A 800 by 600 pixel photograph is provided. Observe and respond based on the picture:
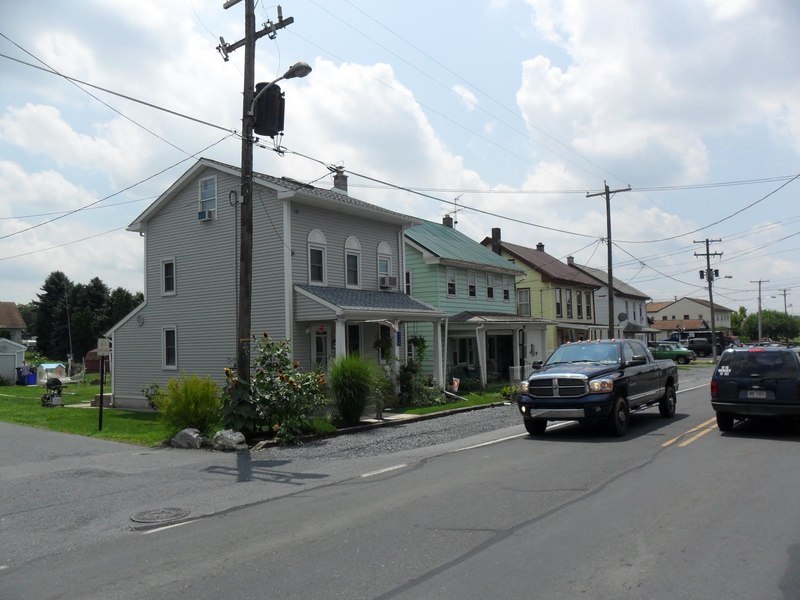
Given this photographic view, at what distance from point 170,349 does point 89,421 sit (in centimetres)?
556

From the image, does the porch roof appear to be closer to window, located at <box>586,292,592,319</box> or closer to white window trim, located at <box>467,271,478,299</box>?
white window trim, located at <box>467,271,478,299</box>

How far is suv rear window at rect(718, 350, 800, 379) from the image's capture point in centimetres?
1277

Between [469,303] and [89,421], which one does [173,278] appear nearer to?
[89,421]

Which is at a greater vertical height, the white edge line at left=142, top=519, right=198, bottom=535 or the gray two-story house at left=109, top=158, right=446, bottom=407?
the gray two-story house at left=109, top=158, right=446, bottom=407

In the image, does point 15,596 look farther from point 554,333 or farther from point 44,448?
point 554,333

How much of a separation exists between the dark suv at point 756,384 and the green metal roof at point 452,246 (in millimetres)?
18186

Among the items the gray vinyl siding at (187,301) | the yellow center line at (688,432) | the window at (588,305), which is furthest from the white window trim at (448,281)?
the window at (588,305)

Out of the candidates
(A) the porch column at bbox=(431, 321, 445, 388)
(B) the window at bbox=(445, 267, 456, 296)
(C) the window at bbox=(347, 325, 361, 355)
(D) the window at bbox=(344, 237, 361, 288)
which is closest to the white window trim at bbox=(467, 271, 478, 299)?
(B) the window at bbox=(445, 267, 456, 296)

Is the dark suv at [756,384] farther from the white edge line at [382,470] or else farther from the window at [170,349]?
the window at [170,349]

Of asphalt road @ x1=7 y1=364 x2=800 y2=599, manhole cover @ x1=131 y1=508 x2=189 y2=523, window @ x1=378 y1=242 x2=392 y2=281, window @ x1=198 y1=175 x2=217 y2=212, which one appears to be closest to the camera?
asphalt road @ x1=7 y1=364 x2=800 y2=599

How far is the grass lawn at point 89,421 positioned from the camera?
16000 mm

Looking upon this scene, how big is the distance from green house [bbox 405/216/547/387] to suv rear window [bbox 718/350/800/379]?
14823 millimetres

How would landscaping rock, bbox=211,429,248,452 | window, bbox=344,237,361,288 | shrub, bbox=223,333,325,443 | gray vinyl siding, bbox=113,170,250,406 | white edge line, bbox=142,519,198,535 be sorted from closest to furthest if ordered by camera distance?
white edge line, bbox=142,519,198,535, landscaping rock, bbox=211,429,248,452, shrub, bbox=223,333,325,443, gray vinyl siding, bbox=113,170,250,406, window, bbox=344,237,361,288

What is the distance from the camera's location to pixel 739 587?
16.5 ft
